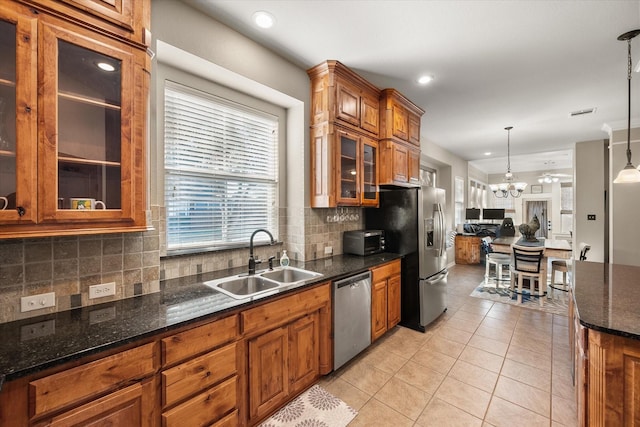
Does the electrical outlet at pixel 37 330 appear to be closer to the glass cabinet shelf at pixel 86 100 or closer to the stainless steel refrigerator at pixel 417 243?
the glass cabinet shelf at pixel 86 100

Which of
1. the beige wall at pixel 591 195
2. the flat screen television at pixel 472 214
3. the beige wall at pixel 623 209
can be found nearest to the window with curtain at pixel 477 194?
the flat screen television at pixel 472 214

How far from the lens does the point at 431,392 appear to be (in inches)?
83.8

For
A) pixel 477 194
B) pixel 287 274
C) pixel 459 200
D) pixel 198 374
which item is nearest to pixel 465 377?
pixel 287 274

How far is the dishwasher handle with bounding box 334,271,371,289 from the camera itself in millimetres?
2303

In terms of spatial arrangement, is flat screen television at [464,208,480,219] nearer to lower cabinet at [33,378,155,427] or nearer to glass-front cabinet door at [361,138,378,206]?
glass-front cabinet door at [361,138,378,206]

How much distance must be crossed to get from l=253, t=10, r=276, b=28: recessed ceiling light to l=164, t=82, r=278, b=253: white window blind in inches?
28.9

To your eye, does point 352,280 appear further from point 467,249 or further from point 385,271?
point 467,249

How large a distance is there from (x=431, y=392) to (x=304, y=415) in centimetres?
103

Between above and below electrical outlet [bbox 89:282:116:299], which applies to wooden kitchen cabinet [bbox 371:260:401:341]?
below

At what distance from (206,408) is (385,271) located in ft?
6.60

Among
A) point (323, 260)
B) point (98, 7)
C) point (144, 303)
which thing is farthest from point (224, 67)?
point (323, 260)

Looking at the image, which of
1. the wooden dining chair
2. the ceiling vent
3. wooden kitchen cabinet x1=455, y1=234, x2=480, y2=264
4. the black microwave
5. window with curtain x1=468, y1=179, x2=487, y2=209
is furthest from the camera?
window with curtain x1=468, y1=179, x2=487, y2=209

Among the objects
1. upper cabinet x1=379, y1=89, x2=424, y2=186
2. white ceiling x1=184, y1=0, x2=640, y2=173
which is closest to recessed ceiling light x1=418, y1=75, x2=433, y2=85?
white ceiling x1=184, y1=0, x2=640, y2=173

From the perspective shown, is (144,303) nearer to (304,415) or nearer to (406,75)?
(304,415)
